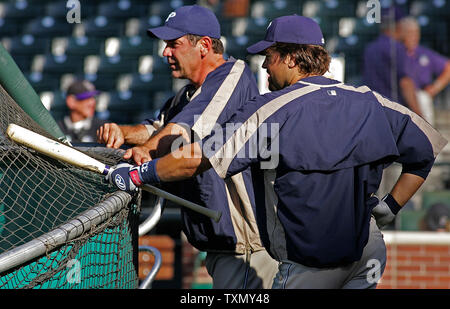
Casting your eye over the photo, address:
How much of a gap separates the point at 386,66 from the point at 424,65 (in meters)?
0.60

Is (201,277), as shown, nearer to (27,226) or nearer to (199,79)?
(199,79)

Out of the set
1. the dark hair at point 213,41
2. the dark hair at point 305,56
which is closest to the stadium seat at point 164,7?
the dark hair at point 213,41

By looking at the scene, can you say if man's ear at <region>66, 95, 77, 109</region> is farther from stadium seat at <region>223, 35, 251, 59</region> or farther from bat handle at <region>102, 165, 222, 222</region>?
bat handle at <region>102, 165, 222, 222</region>

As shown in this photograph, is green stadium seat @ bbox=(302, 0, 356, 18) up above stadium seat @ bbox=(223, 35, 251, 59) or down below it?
above

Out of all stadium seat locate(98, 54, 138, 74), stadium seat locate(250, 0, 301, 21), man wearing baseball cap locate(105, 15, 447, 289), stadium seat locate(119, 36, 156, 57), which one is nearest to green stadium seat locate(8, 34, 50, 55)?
stadium seat locate(98, 54, 138, 74)

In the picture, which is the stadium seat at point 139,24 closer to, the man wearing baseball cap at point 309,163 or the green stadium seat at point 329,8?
the green stadium seat at point 329,8

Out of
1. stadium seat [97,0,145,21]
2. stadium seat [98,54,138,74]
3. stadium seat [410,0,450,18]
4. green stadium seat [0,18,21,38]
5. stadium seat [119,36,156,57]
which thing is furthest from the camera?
green stadium seat [0,18,21,38]

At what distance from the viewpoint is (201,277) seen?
6645mm

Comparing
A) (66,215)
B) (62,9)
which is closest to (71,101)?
(66,215)

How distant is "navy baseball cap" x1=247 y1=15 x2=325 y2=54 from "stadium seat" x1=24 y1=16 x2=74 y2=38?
8410 millimetres

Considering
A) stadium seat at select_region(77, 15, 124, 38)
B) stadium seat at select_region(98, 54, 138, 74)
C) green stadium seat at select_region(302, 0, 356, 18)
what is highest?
green stadium seat at select_region(302, 0, 356, 18)

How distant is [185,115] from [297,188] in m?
0.83

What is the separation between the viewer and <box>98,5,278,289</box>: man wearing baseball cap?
3.20 m

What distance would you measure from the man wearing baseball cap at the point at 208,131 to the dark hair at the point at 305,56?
1.86ft
